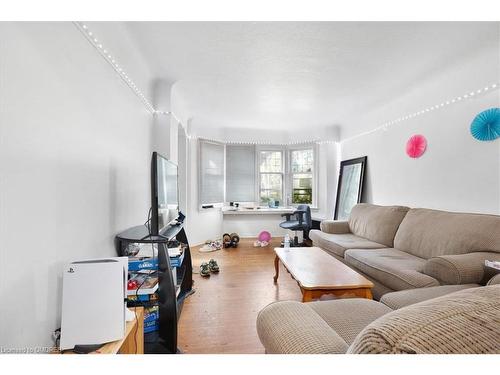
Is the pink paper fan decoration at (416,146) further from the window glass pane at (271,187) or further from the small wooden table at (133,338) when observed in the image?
the small wooden table at (133,338)

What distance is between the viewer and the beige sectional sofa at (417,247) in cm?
171

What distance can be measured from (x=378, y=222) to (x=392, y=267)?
3.86 feet

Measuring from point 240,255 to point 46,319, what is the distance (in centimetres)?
301

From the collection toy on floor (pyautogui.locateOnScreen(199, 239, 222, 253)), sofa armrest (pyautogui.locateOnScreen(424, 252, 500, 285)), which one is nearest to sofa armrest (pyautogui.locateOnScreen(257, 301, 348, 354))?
sofa armrest (pyautogui.locateOnScreen(424, 252, 500, 285))

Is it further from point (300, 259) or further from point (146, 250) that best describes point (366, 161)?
point (146, 250)

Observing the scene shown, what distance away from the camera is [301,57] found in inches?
90.6

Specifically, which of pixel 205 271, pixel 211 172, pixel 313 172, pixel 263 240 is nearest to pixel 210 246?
pixel 263 240

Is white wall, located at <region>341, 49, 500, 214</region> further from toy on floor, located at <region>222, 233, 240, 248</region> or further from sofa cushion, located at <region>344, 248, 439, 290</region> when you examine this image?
toy on floor, located at <region>222, 233, 240, 248</region>

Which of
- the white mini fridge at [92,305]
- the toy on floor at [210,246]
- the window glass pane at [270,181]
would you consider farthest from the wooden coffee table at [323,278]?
the window glass pane at [270,181]

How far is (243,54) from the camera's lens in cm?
223

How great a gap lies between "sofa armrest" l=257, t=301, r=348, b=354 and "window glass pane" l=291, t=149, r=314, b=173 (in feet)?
14.5

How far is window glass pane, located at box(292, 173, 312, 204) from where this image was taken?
17.2ft

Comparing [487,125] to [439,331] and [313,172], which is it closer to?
[439,331]
